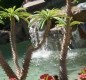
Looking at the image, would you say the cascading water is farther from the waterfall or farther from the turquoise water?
the waterfall

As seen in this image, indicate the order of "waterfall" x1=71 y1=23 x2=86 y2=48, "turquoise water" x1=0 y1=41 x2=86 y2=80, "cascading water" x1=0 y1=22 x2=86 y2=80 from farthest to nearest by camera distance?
"waterfall" x1=71 y1=23 x2=86 y2=48
"cascading water" x1=0 y1=22 x2=86 y2=80
"turquoise water" x1=0 y1=41 x2=86 y2=80

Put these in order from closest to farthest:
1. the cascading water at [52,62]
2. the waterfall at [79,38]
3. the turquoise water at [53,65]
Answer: the turquoise water at [53,65] < the cascading water at [52,62] < the waterfall at [79,38]

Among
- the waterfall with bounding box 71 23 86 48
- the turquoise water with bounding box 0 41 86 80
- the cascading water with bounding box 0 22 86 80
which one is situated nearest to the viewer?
the turquoise water with bounding box 0 41 86 80

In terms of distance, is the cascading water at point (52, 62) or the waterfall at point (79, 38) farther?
the waterfall at point (79, 38)

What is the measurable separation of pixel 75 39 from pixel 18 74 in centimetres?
1226

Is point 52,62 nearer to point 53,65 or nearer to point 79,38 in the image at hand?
point 53,65

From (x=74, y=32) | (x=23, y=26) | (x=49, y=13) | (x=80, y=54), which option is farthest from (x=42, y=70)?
(x=23, y=26)

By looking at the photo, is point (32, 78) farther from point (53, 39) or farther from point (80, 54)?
point (53, 39)

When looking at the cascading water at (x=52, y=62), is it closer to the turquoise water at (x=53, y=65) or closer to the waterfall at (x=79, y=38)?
the turquoise water at (x=53, y=65)

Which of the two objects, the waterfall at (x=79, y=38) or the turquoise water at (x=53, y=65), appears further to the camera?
the waterfall at (x=79, y=38)

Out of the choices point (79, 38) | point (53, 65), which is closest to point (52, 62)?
point (53, 65)

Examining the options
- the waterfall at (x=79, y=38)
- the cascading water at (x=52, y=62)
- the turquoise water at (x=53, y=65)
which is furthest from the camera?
the waterfall at (x=79, y=38)

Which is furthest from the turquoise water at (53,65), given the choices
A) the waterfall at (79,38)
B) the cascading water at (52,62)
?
the waterfall at (79,38)

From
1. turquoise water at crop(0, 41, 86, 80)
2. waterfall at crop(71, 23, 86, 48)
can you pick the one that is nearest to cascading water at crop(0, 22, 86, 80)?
turquoise water at crop(0, 41, 86, 80)
